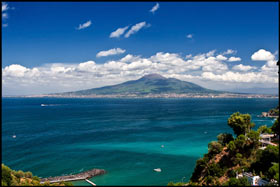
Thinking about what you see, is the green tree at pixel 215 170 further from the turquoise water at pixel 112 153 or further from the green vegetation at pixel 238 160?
the turquoise water at pixel 112 153

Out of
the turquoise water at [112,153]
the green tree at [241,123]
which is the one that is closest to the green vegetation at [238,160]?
the green tree at [241,123]

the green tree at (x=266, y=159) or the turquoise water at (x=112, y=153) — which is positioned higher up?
the green tree at (x=266, y=159)

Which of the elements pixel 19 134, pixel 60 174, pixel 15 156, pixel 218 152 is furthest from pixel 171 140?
pixel 19 134

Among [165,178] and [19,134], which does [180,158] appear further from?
[19,134]

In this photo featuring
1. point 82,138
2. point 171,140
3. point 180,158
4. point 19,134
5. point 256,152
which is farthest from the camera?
point 19,134

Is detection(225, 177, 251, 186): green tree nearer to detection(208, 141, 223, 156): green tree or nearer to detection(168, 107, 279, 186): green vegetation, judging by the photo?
detection(168, 107, 279, 186): green vegetation

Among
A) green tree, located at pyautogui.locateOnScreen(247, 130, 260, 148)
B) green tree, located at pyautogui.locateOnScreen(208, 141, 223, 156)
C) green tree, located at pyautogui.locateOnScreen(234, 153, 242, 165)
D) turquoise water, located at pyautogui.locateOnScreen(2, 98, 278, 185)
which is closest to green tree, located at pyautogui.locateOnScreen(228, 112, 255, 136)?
green tree, located at pyautogui.locateOnScreen(247, 130, 260, 148)

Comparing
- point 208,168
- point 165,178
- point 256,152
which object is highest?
point 256,152

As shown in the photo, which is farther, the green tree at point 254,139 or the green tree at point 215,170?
the green tree at point 254,139
